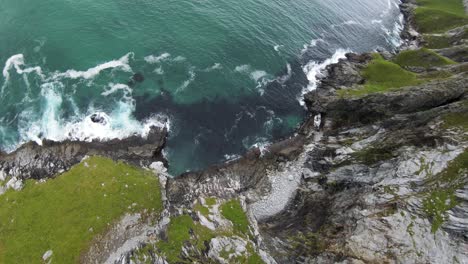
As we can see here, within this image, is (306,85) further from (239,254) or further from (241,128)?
(239,254)

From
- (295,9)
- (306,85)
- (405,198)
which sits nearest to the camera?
(405,198)

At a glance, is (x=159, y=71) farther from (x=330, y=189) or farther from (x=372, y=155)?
(x=372, y=155)

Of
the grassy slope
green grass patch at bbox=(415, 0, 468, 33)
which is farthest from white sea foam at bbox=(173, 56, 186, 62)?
green grass patch at bbox=(415, 0, 468, 33)

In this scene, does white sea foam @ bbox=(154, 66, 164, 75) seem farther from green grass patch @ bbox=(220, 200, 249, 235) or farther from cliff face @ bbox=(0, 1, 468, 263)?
green grass patch @ bbox=(220, 200, 249, 235)

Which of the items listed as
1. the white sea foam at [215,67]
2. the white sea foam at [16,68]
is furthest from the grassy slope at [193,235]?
the white sea foam at [16,68]

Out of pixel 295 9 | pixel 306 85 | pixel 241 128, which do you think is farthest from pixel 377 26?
pixel 241 128

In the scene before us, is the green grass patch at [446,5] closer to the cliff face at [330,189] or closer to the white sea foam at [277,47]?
the cliff face at [330,189]
